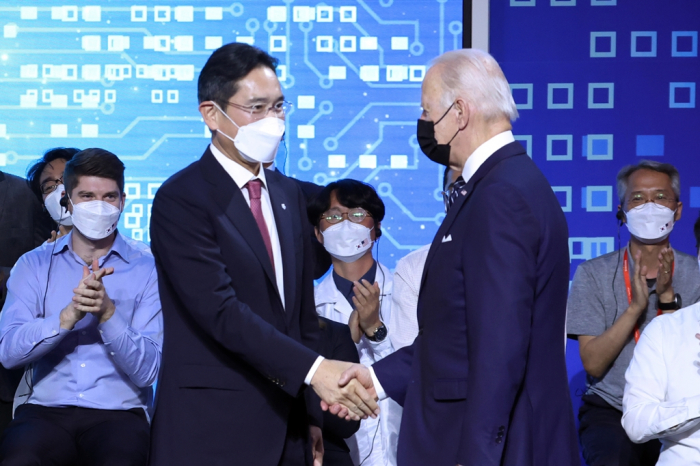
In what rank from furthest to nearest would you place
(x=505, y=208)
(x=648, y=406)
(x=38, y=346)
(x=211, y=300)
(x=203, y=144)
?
(x=203, y=144) → (x=38, y=346) → (x=648, y=406) → (x=211, y=300) → (x=505, y=208)

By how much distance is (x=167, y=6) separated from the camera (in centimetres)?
470

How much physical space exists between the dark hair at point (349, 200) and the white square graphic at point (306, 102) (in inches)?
39.4

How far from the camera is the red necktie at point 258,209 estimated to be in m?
2.33

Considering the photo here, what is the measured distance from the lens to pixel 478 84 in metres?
2.08

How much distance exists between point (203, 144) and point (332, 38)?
101 centimetres

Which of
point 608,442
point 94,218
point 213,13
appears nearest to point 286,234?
point 94,218

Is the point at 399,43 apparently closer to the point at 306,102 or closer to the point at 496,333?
the point at 306,102

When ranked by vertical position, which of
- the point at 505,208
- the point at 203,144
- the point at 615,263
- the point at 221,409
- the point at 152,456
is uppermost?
the point at 203,144

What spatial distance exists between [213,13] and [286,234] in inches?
109

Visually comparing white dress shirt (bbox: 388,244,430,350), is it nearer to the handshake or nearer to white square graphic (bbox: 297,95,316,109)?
the handshake

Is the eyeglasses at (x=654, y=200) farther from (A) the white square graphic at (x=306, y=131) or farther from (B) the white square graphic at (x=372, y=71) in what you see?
(A) the white square graphic at (x=306, y=131)

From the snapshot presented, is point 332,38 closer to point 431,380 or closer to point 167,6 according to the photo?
point 167,6

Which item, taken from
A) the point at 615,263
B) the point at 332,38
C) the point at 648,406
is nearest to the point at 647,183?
the point at 615,263

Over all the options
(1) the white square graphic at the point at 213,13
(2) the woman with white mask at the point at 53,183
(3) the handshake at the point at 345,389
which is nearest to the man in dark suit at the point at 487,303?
(3) the handshake at the point at 345,389
